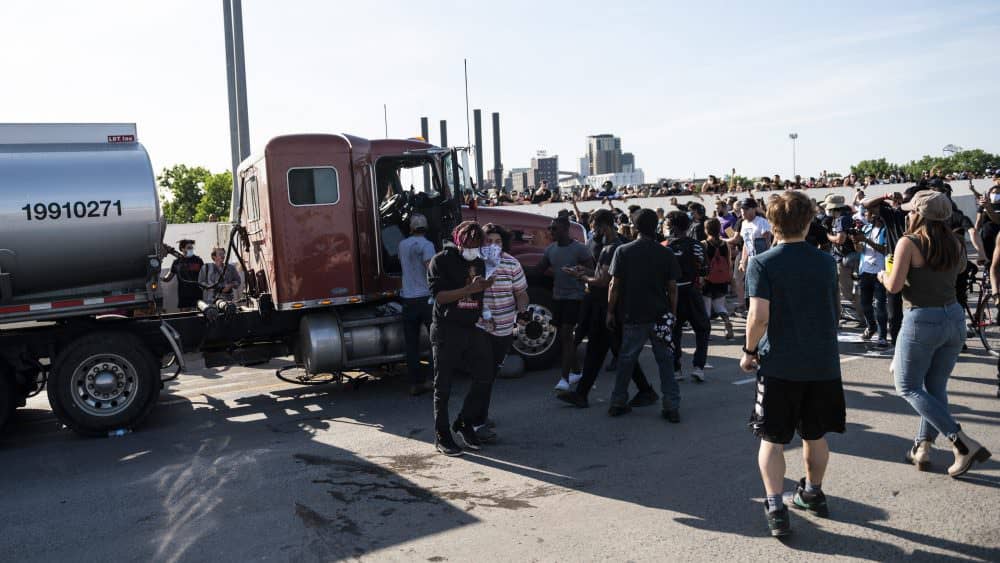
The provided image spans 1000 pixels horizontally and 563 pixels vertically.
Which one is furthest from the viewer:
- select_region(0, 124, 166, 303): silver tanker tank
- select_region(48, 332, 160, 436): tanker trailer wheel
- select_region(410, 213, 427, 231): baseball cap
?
select_region(410, 213, 427, 231): baseball cap

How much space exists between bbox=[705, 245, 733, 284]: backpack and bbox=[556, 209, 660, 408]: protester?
9.41ft

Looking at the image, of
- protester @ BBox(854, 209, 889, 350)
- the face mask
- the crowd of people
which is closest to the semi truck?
the crowd of people

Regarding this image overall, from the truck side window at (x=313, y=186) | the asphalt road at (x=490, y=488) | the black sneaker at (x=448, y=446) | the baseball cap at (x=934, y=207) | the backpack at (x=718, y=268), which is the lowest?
the asphalt road at (x=490, y=488)

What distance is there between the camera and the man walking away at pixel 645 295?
702 centimetres

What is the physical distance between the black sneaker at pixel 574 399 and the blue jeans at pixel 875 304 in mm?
4400

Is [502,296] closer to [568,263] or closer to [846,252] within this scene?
[568,263]

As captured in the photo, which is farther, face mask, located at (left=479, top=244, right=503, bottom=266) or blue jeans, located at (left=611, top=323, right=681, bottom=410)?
blue jeans, located at (left=611, top=323, right=681, bottom=410)

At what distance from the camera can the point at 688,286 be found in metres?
8.52

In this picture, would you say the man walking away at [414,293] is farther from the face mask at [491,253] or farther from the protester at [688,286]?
the protester at [688,286]

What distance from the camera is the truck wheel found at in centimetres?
960

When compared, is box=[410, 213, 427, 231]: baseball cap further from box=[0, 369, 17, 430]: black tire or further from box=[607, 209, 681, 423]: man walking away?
box=[0, 369, 17, 430]: black tire

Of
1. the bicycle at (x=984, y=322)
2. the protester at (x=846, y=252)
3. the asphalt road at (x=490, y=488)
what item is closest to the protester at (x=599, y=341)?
the asphalt road at (x=490, y=488)

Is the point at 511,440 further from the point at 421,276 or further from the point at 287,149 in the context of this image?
the point at 287,149

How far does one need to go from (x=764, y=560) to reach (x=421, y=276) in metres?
5.18
